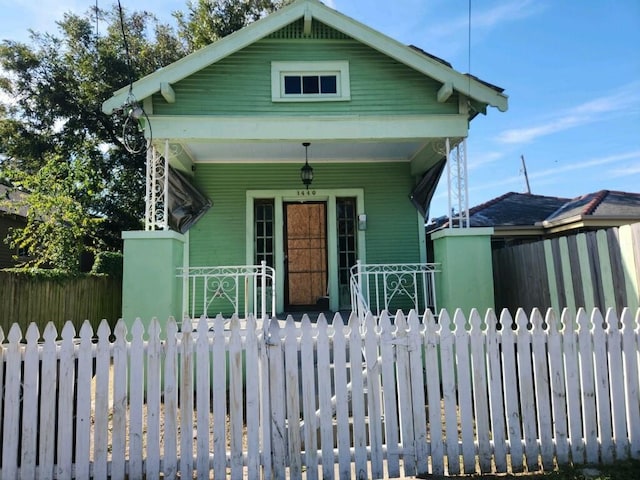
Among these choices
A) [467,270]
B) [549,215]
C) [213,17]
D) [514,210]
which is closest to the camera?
[467,270]

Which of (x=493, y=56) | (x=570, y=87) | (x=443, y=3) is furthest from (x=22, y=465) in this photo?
(x=570, y=87)

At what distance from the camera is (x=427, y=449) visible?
3252mm

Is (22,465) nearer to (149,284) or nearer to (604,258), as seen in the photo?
(149,284)

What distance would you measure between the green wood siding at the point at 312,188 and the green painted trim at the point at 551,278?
2.96m

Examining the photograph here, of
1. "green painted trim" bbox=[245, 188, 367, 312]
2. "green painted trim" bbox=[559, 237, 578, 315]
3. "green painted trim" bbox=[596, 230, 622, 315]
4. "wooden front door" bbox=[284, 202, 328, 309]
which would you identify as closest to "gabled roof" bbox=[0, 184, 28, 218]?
"green painted trim" bbox=[245, 188, 367, 312]

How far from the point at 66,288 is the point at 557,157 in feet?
98.8

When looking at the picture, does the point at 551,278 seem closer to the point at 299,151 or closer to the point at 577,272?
the point at 577,272

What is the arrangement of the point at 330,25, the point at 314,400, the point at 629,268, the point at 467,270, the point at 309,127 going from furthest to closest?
the point at 330,25, the point at 309,127, the point at 467,270, the point at 629,268, the point at 314,400

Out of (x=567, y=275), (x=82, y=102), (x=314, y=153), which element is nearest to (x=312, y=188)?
(x=314, y=153)

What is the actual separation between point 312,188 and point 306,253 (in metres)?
1.32

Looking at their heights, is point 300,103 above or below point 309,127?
above

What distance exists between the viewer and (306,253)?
27.8 ft

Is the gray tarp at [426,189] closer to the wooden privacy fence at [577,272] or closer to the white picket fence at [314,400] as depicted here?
the wooden privacy fence at [577,272]

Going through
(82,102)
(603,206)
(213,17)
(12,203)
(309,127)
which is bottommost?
(603,206)
